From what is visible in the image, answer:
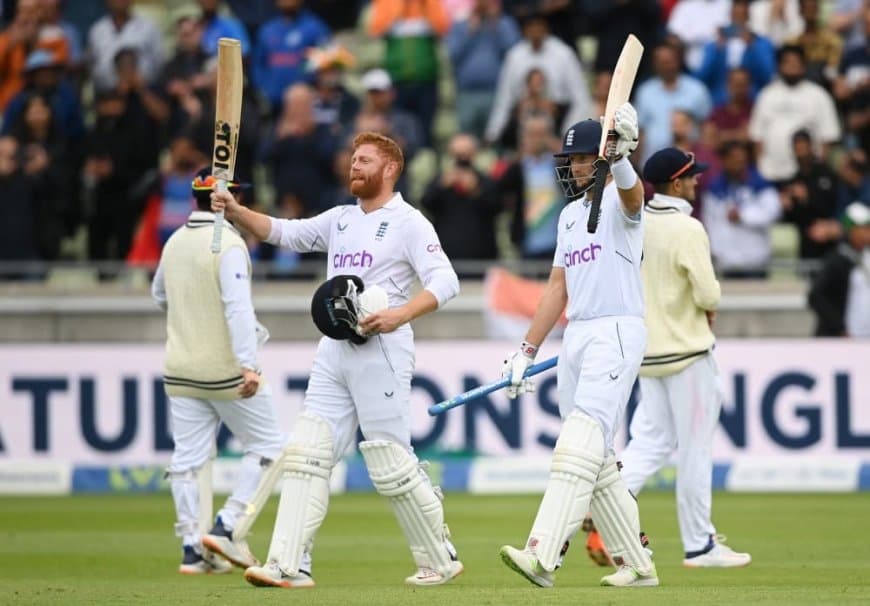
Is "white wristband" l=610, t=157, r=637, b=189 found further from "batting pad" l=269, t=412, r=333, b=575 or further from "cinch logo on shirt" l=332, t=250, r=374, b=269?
"batting pad" l=269, t=412, r=333, b=575

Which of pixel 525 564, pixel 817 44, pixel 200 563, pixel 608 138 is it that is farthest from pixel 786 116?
pixel 525 564

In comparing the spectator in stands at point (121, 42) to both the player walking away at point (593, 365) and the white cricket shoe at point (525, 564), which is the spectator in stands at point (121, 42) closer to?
the player walking away at point (593, 365)

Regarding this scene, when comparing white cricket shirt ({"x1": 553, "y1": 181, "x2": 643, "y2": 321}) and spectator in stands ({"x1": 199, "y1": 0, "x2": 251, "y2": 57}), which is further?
spectator in stands ({"x1": 199, "y1": 0, "x2": 251, "y2": 57})

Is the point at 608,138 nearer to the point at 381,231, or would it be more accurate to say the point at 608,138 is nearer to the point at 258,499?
the point at 381,231

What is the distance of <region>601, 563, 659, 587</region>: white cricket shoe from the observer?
8453 millimetres

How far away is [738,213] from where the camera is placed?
16734 millimetres

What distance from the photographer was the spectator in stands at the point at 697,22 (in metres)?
18.6

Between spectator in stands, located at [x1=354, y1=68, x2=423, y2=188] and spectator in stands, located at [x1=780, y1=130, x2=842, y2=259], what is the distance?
3.66m

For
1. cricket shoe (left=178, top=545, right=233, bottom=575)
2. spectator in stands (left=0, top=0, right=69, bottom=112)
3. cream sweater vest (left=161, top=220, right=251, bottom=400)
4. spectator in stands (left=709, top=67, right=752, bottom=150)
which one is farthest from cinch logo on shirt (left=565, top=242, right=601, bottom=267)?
spectator in stands (left=0, top=0, right=69, bottom=112)

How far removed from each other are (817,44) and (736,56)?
2.84 ft

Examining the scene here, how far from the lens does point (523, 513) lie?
44.9 ft

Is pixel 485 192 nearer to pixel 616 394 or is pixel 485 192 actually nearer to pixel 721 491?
pixel 721 491

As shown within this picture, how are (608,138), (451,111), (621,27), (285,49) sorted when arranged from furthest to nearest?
1. (451,111)
2. (285,49)
3. (621,27)
4. (608,138)

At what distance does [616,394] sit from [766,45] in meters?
10.5
